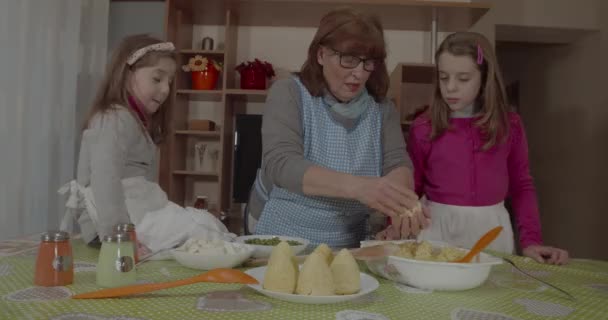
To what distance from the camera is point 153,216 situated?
1261 millimetres

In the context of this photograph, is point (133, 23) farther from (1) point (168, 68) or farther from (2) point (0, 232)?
(1) point (168, 68)

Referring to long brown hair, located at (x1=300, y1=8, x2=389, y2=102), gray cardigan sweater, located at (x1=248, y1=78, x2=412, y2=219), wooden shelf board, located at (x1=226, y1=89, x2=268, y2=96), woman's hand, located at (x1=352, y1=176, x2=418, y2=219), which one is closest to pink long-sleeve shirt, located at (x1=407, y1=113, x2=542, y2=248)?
gray cardigan sweater, located at (x1=248, y1=78, x2=412, y2=219)

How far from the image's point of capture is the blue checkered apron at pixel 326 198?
1362mm

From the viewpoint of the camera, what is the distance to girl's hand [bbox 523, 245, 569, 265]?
119 cm

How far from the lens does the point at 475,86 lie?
1.58 meters

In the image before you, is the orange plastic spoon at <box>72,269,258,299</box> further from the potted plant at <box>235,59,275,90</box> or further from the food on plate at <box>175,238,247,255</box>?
the potted plant at <box>235,59,275,90</box>

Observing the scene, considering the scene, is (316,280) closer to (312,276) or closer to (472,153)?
(312,276)

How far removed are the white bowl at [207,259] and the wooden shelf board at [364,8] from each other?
2187 mm

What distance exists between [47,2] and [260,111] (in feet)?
4.49

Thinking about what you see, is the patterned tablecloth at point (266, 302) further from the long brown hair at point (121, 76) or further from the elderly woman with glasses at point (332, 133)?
the long brown hair at point (121, 76)

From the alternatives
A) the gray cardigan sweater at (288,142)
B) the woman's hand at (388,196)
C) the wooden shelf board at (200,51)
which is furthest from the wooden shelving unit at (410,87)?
the woman's hand at (388,196)

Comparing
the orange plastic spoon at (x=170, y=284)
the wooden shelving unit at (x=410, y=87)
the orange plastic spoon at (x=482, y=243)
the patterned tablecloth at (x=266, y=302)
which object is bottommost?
the patterned tablecloth at (x=266, y=302)

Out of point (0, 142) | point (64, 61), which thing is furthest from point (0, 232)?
point (64, 61)

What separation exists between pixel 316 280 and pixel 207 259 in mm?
266
